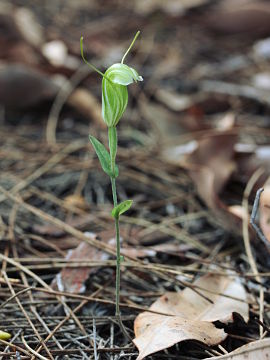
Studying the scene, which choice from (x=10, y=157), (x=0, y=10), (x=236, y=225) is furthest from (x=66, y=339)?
(x=0, y=10)

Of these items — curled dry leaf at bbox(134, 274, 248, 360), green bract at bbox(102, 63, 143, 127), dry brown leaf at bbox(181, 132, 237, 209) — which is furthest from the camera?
dry brown leaf at bbox(181, 132, 237, 209)

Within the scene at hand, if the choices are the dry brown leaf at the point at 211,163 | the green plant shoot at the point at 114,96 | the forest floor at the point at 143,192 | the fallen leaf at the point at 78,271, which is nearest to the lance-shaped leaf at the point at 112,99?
the green plant shoot at the point at 114,96

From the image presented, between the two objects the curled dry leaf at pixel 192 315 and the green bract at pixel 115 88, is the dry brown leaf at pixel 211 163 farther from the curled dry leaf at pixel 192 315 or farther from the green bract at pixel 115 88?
the green bract at pixel 115 88

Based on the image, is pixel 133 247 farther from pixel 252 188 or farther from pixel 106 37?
pixel 106 37

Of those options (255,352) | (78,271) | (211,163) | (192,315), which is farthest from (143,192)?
(255,352)

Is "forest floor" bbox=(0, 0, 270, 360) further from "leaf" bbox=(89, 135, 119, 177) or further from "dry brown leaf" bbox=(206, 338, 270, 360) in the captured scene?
"leaf" bbox=(89, 135, 119, 177)

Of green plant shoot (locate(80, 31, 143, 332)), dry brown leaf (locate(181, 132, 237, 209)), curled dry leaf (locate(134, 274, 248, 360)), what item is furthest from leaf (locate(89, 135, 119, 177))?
dry brown leaf (locate(181, 132, 237, 209))
